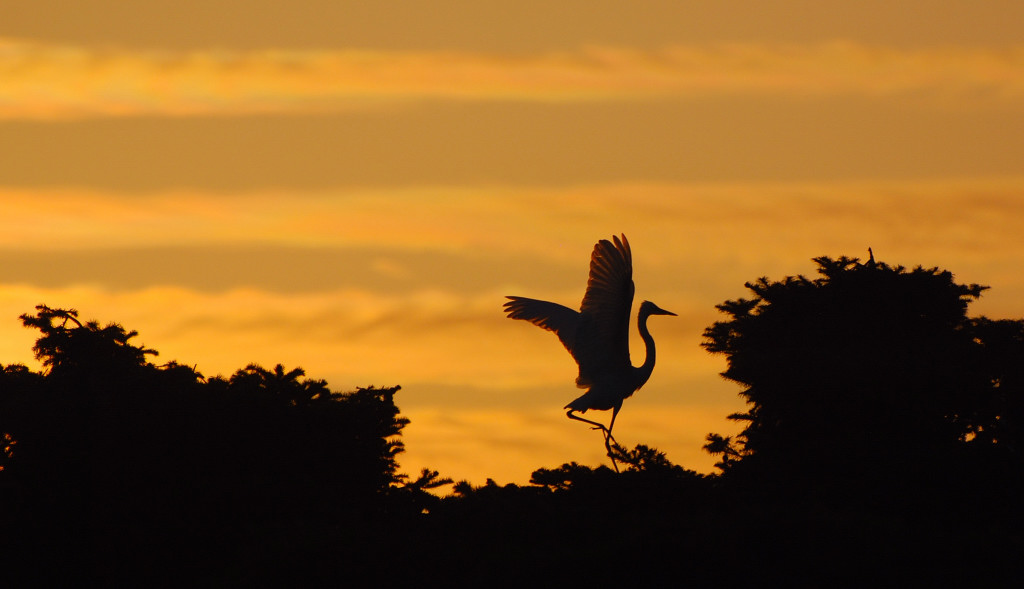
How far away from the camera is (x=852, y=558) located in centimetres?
2092

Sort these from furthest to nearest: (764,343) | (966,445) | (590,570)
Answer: (764,343), (966,445), (590,570)

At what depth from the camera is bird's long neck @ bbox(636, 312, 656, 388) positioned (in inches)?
1094

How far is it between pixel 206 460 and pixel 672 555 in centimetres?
998

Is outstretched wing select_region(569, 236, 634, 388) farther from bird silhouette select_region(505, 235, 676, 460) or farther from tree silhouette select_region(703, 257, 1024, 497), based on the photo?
tree silhouette select_region(703, 257, 1024, 497)

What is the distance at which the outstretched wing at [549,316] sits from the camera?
27656mm

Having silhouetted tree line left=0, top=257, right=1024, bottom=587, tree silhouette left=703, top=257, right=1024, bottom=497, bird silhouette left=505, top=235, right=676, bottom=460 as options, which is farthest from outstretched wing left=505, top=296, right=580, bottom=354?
tree silhouette left=703, top=257, right=1024, bottom=497

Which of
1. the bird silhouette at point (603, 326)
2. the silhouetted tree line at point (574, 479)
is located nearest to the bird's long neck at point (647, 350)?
the bird silhouette at point (603, 326)

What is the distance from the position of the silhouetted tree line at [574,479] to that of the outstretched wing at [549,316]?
280 centimetres

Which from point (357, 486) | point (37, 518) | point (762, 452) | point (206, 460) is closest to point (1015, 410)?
point (762, 452)

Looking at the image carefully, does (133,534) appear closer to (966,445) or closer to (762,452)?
(762,452)

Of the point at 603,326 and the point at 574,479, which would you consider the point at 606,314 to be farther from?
the point at 574,479

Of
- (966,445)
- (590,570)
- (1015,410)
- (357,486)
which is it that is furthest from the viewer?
(1015,410)

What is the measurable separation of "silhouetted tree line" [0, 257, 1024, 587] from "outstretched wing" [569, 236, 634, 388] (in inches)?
80.1

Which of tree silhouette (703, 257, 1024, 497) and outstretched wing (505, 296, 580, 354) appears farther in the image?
tree silhouette (703, 257, 1024, 497)
